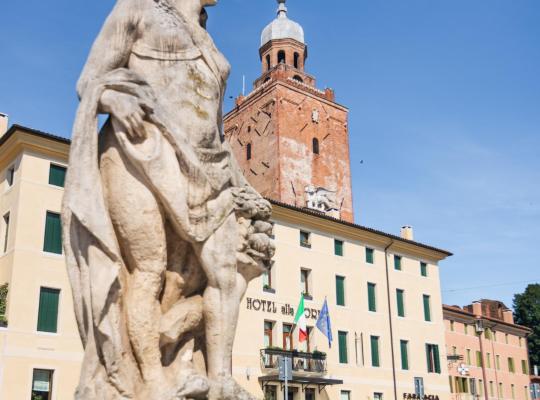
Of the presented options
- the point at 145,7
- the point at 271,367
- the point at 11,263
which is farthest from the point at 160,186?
the point at 271,367

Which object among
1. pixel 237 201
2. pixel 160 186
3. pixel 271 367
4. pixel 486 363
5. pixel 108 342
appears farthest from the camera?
pixel 486 363

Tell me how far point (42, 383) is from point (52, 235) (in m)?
5.89

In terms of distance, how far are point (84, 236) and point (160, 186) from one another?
524 mm

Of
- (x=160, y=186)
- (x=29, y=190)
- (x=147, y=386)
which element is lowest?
(x=147, y=386)

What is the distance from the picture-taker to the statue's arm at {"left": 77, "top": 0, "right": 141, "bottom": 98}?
442 cm

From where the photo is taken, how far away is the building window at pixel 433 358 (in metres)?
45.1

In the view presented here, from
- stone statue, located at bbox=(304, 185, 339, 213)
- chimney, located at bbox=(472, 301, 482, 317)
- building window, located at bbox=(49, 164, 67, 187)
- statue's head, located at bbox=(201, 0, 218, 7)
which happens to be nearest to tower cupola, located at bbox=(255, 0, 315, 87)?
stone statue, located at bbox=(304, 185, 339, 213)

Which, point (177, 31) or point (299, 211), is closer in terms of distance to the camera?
point (177, 31)

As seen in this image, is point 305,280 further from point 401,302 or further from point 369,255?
point 401,302

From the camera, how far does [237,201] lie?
4.57m

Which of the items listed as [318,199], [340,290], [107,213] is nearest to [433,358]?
Answer: [340,290]

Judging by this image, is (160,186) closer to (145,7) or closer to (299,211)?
(145,7)

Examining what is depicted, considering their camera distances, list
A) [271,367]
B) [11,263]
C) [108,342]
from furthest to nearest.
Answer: [271,367]
[11,263]
[108,342]

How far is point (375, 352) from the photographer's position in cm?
4134
